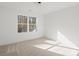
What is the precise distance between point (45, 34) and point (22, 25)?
2.23 m

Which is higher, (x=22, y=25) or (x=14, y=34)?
(x=22, y=25)

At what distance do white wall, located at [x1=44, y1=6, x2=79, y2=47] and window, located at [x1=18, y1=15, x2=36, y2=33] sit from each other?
1132 mm

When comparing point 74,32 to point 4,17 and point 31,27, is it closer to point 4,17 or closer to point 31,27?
point 31,27

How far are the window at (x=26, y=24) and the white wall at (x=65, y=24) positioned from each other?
3.72ft

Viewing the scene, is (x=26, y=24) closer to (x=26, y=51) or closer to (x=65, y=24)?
(x=65, y=24)

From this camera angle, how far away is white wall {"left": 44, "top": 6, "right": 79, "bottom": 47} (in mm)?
4930

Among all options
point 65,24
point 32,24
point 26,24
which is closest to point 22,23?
point 26,24

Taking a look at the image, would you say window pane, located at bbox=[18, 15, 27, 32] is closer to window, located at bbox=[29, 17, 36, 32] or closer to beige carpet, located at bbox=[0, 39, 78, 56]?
window, located at bbox=[29, 17, 36, 32]

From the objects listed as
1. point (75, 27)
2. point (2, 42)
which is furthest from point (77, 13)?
point (2, 42)

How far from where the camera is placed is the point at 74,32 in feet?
16.5

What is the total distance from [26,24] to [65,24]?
8.49 feet

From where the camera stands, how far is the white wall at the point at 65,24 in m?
4.93

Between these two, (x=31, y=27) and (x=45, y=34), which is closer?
(x=31, y=27)

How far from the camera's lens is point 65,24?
562 centimetres
